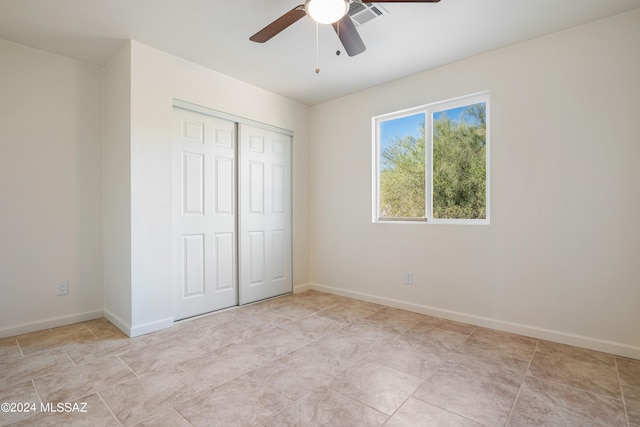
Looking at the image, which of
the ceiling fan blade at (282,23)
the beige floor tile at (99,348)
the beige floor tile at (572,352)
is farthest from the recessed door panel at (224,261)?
the beige floor tile at (572,352)

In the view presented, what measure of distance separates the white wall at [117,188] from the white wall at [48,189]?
116mm

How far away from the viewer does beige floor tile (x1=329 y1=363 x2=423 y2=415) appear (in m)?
1.73

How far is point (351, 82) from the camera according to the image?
11.4 ft

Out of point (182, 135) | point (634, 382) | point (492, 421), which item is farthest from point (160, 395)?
point (634, 382)

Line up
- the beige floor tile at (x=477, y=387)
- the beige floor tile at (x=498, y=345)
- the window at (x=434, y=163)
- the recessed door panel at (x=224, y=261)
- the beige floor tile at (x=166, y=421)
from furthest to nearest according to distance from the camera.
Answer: the recessed door panel at (x=224, y=261)
the window at (x=434, y=163)
the beige floor tile at (x=498, y=345)
the beige floor tile at (x=477, y=387)
the beige floor tile at (x=166, y=421)

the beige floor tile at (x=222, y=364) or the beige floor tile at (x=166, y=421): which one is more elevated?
the beige floor tile at (x=166, y=421)

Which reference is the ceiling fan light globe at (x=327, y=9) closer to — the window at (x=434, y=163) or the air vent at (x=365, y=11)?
the air vent at (x=365, y=11)

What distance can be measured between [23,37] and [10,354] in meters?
2.44

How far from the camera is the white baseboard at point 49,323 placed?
2.62 m

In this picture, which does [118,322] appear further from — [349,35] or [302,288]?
[349,35]

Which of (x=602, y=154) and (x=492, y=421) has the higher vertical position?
(x=602, y=154)

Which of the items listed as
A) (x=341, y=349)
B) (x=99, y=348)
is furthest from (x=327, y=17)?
(x=99, y=348)

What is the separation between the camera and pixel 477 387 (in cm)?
187

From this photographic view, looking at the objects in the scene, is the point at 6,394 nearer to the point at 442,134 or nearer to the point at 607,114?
the point at 442,134
